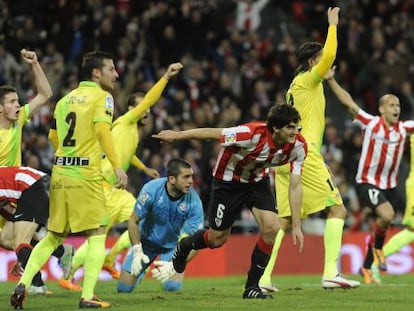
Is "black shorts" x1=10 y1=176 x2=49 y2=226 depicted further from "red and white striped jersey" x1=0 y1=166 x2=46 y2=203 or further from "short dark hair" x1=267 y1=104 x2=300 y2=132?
"short dark hair" x1=267 y1=104 x2=300 y2=132

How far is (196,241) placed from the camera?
1255 cm

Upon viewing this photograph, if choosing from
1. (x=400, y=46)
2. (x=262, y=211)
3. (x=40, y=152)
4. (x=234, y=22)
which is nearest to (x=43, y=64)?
Result: (x=40, y=152)

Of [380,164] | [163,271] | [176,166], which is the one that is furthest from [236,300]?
[380,164]

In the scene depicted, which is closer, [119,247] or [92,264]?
[92,264]

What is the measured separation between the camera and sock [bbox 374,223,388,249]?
16.1 m

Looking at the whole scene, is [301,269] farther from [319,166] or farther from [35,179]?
[35,179]

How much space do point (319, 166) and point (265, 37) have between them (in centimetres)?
1394

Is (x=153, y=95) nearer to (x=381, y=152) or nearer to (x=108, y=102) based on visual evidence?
(x=108, y=102)

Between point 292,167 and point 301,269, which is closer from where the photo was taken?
point 292,167

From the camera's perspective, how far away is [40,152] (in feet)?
66.2

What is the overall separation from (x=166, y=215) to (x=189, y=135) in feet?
10.9

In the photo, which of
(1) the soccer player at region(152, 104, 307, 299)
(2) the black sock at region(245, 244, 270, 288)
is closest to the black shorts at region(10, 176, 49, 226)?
(1) the soccer player at region(152, 104, 307, 299)

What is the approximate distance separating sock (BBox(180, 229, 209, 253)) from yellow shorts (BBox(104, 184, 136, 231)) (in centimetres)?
274

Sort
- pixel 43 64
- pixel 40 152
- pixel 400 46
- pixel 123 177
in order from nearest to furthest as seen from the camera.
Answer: pixel 123 177 → pixel 40 152 → pixel 43 64 → pixel 400 46
